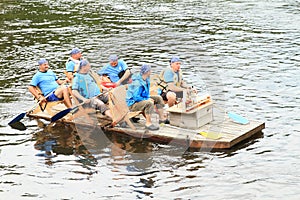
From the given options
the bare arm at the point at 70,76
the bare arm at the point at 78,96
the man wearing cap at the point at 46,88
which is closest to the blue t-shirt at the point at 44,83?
the man wearing cap at the point at 46,88

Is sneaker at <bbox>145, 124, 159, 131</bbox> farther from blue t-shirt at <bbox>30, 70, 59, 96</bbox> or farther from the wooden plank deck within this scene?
blue t-shirt at <bbox>30, 70, 59, 96</bbox>

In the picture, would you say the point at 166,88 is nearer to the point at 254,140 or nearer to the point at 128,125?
the point at 128,125

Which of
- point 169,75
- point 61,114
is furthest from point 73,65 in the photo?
point 169,75

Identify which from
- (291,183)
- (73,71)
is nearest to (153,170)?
(291,183)

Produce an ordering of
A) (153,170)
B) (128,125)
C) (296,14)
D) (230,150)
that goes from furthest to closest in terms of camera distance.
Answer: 1. (296,14)
2. (128,125)
3. (230,150)
4. (153,170)

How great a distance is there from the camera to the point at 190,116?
17.1 metres

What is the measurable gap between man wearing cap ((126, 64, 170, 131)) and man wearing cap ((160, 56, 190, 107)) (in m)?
0.82

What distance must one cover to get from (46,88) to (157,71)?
6609mm

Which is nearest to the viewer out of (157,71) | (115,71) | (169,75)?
(169,75)

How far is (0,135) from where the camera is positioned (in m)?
18.2

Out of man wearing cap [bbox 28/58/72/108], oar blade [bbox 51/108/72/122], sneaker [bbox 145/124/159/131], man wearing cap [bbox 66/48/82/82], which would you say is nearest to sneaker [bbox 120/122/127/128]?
sneaker [bbox 145/124/159/131]

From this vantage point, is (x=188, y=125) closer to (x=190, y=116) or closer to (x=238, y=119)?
(x=190, y=116)

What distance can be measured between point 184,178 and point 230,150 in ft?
6.88

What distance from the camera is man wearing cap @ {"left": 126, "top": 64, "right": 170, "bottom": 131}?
17453 millimetres
